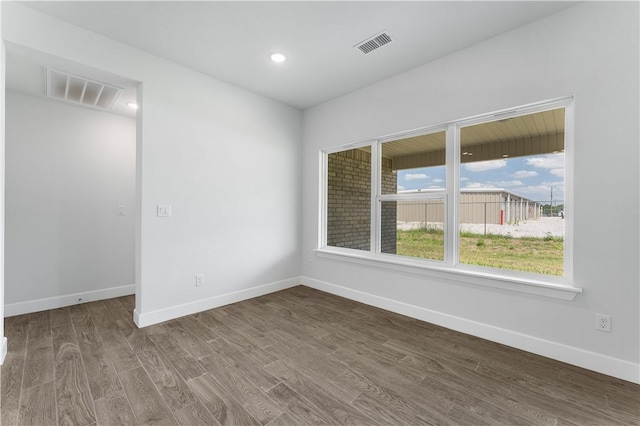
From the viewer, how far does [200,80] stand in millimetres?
3186

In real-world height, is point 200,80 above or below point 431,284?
above

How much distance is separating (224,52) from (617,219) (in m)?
3.58

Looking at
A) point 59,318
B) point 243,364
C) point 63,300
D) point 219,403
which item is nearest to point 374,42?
point 243,364

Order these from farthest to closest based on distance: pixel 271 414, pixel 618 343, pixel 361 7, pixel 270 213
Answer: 1. pixel 270 213
2. pixel 361 7
3. pixel 618 343
4. pixel 271 414

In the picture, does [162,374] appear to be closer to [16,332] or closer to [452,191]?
[16,332]

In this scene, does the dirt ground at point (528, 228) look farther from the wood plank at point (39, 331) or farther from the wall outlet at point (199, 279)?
the wood plank at point (39, 331)

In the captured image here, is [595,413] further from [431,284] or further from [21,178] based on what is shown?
[21,178]

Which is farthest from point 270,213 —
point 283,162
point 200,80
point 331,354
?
point 331,354

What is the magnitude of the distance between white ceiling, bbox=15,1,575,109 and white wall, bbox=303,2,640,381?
0.23 m

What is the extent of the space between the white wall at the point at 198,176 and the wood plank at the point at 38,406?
0.99 m

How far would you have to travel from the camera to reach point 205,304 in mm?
3252

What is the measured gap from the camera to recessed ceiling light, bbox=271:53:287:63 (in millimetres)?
2814

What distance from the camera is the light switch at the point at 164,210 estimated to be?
2.89 m

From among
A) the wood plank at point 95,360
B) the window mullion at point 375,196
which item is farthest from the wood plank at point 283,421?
the window mullion at point 375,196
